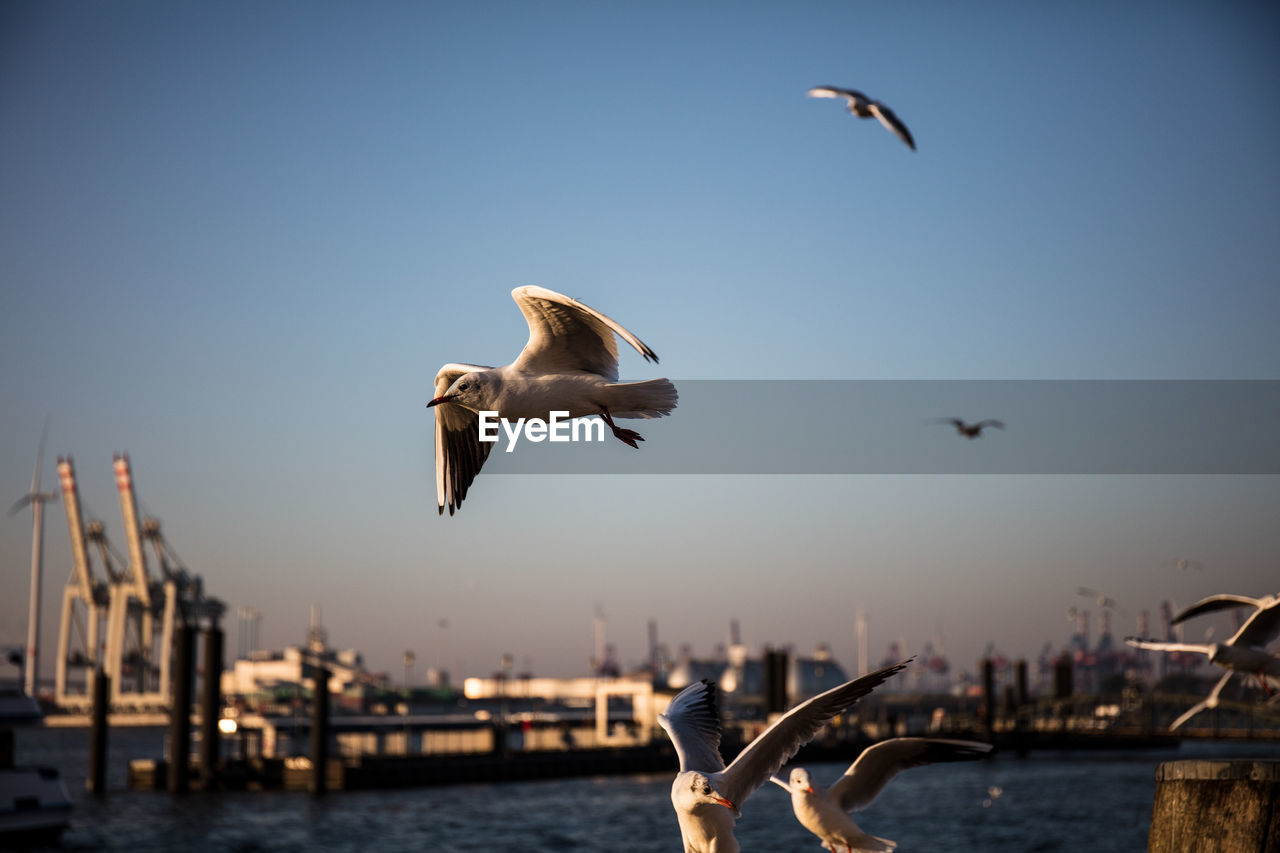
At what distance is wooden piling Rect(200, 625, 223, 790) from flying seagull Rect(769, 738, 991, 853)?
36.7 m

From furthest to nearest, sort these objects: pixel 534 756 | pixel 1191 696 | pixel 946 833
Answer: pixel 1191 696 → pixel 534 756 → pixel 946 833

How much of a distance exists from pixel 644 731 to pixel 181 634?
31013mm

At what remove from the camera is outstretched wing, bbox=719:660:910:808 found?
505cm

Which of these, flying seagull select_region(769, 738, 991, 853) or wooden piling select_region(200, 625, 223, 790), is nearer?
flying seagull select_region(769, 738, 991, 853)

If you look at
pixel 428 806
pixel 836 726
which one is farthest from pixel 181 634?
pixel 836 726

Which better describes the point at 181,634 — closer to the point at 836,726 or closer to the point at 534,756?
the point at 534,756

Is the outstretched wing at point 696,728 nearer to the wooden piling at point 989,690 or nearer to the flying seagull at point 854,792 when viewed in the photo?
the flying seagull at point 854,792

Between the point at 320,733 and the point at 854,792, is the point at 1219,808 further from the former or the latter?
the point at 320,733

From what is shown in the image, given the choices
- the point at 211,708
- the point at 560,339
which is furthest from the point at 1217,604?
the point at 211,708

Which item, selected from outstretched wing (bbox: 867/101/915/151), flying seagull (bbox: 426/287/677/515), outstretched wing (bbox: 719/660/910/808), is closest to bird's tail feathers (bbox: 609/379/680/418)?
flying seagull (bbox: 426/287/677/515)

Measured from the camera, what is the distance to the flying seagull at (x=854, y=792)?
19.7 ft

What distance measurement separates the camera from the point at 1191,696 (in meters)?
75.4

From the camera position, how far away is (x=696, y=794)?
5023mm

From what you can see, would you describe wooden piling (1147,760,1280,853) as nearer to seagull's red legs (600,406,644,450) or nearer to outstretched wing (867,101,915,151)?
seagull's red legs (600,406,644,450)
